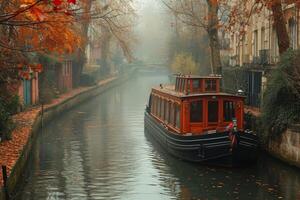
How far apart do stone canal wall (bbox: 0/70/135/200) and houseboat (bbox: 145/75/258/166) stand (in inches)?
230

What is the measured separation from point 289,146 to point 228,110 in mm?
3176

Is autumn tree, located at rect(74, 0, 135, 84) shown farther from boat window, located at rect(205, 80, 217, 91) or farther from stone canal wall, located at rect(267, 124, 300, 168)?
stone canal wall, located at rect(267, 124, 300, 168)

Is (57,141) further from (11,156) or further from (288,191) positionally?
(288,191)

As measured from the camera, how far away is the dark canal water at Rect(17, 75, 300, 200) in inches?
681

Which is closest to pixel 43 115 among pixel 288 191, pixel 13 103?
pixel 13 103

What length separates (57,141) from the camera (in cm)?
2825

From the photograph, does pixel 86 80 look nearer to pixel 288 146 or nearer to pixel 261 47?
pixel 261 47

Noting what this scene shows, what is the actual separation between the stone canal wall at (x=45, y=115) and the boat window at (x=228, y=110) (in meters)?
7.68

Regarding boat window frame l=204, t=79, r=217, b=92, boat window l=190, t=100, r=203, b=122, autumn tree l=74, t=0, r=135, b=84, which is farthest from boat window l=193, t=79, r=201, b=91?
autumn tree l=74, t=0, r=135, b=84

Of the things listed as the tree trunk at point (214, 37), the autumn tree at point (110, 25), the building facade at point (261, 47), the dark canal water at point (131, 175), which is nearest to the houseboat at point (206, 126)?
the dark canal water at point (131, 175)

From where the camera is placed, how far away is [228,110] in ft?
74.1

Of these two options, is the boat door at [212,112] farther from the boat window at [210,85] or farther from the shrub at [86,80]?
the shrub at [86,80]

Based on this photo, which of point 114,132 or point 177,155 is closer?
point 177,155

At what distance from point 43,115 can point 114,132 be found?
4281 mm
